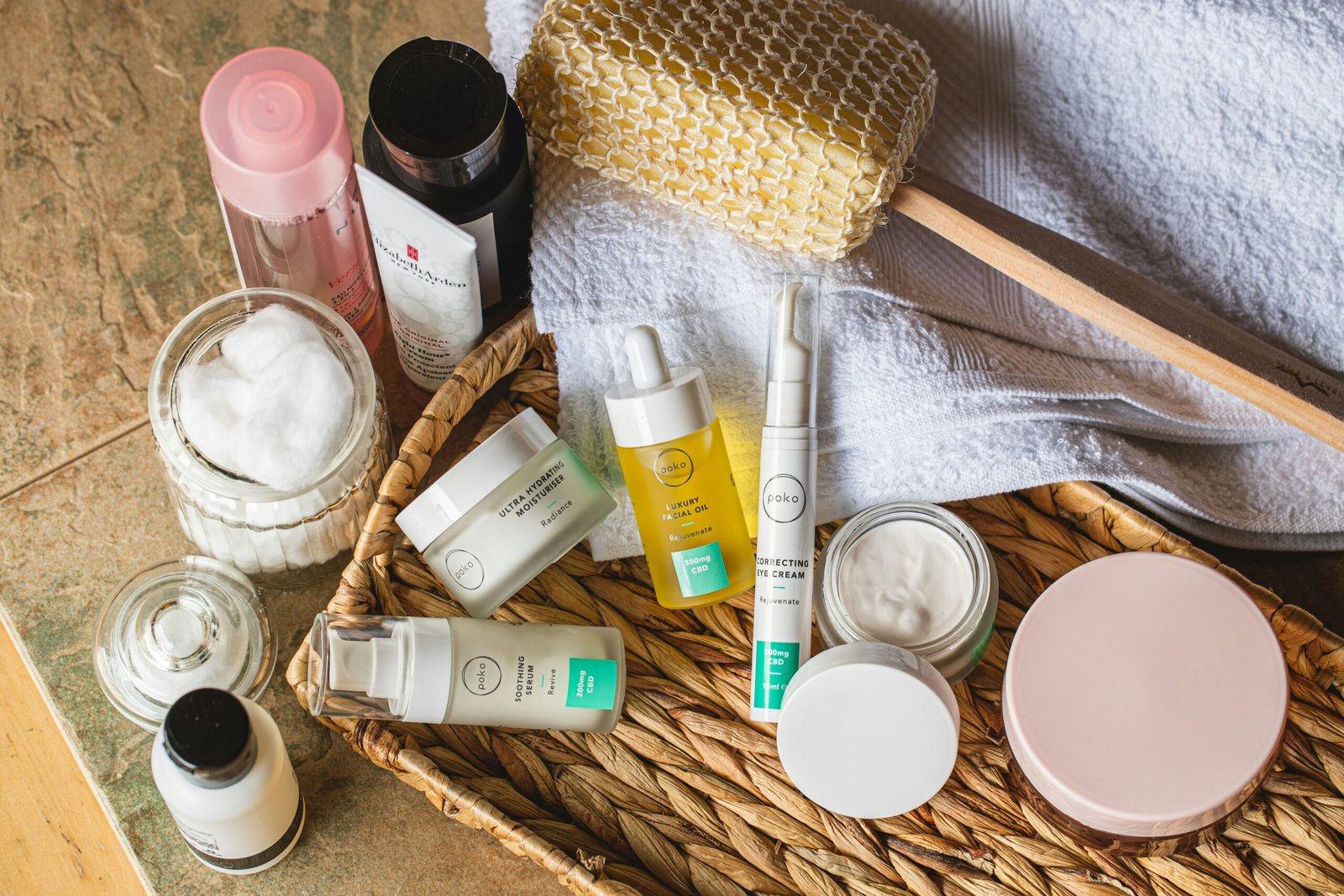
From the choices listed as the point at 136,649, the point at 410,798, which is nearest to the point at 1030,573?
the point at 410,798

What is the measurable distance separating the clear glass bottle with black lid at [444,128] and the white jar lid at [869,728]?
0.31 meters

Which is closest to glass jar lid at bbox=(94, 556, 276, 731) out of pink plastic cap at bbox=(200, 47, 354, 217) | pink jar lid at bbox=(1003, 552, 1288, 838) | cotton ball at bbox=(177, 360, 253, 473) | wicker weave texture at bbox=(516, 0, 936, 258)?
cotton ball at bbox=(177, 360, 253, 473)

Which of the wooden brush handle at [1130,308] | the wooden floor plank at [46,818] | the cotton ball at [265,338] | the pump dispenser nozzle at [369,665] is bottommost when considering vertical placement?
the wooden floor plank at [46,818]

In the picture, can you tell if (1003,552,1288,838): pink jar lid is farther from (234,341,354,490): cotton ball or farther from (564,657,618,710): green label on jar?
(234,341,354,490): cotton ball

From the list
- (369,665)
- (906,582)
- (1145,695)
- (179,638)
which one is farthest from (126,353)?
(1145,695)

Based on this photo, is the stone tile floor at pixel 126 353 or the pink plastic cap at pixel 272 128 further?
the stone tile floor at pixel 126 353

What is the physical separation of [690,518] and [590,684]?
0.11 metres

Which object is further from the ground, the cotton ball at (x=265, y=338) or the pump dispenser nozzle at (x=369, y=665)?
the cotton ball at (x=265, y=338)

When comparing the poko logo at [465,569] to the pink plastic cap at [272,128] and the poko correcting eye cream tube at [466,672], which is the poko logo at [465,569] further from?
the pink plastic cap at [272,128]

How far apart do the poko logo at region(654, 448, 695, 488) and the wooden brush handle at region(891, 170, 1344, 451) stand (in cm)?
18

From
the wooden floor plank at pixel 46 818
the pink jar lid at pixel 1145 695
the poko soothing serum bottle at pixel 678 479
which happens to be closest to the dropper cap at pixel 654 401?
the poko soothing serum bottle at pixel 678 479

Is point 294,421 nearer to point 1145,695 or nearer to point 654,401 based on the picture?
point 654,401

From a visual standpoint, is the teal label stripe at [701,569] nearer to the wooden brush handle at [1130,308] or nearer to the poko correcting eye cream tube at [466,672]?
the poko correcting eye cream tube at [466,672]

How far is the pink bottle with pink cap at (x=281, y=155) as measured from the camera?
62cm
